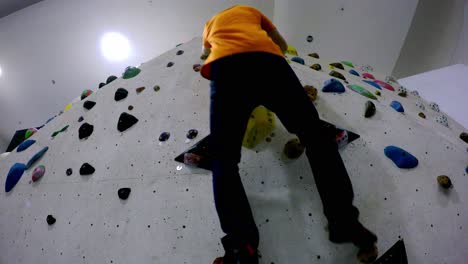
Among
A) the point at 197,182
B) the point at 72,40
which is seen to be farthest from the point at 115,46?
the point at 197,182

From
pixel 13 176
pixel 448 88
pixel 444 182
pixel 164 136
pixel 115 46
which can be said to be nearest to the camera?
pixel 444 182

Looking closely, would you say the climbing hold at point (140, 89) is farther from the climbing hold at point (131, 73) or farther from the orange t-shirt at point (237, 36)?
the orange t-shirt at point (237, 36)

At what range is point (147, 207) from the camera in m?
1.08

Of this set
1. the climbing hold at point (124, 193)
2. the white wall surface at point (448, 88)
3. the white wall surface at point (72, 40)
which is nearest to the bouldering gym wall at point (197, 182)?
the climbing hold at point (124, 193)

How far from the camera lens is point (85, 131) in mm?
1444

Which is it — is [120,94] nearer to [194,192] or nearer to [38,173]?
[38,173]

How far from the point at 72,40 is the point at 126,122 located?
235 centimetres

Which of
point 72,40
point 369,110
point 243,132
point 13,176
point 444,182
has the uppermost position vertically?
point 243,132

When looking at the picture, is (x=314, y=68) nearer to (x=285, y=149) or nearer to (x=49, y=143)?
(x=285, y=149)

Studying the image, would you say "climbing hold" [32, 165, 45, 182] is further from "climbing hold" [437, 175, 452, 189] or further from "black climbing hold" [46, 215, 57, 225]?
"climbing hold" [437, 175, 452, 189]

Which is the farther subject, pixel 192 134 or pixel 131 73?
pixel 131 73

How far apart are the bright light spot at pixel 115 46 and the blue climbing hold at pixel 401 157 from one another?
9.32ft

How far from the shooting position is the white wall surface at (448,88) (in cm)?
180

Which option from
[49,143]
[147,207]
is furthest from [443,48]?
[49,143]
